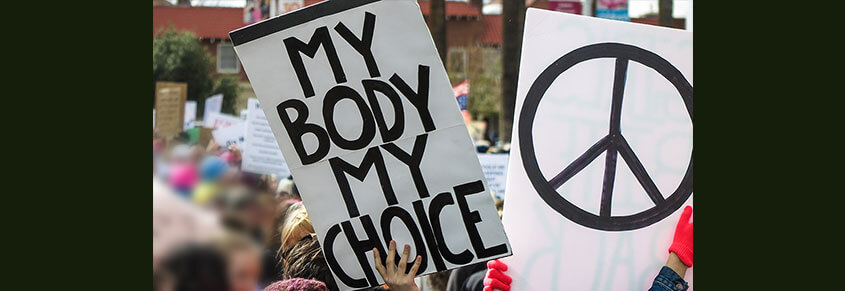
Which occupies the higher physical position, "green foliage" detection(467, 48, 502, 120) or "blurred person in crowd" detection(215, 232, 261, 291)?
"green foliage" detection(467, 48, 502, 120)

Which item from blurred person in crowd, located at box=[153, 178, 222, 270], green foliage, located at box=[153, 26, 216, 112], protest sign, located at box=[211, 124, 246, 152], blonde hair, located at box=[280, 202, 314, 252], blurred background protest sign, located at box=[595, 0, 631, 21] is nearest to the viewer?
blurred person in crowd, located at box=[153, 178, 222, 270]

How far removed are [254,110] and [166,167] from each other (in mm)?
5780

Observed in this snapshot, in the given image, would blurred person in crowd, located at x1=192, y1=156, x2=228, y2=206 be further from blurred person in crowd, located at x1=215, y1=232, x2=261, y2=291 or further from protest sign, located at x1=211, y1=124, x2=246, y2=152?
protest sign, located at x1=211, y1=124, x2=246, y2=152

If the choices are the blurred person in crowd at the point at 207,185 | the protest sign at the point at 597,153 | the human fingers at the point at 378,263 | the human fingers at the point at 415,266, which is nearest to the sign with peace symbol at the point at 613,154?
the protest sign at the point at 597,153

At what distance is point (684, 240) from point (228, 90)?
4141 cm

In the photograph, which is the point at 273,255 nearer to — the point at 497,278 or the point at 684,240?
the point at 497,278

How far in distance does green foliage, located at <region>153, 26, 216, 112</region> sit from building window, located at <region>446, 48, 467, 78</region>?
12.5 meters

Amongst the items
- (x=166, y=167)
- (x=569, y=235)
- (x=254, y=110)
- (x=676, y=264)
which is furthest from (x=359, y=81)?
(x=254, y=110)

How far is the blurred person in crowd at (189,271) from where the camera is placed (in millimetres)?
2617

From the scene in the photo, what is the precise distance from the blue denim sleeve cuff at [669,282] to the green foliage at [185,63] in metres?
40.3

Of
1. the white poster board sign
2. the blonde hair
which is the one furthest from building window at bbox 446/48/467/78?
the blonde hair

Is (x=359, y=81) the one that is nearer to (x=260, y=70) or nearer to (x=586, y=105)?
(x=260, y=70)

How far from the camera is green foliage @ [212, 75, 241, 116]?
4294cm

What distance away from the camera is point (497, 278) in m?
3.07
